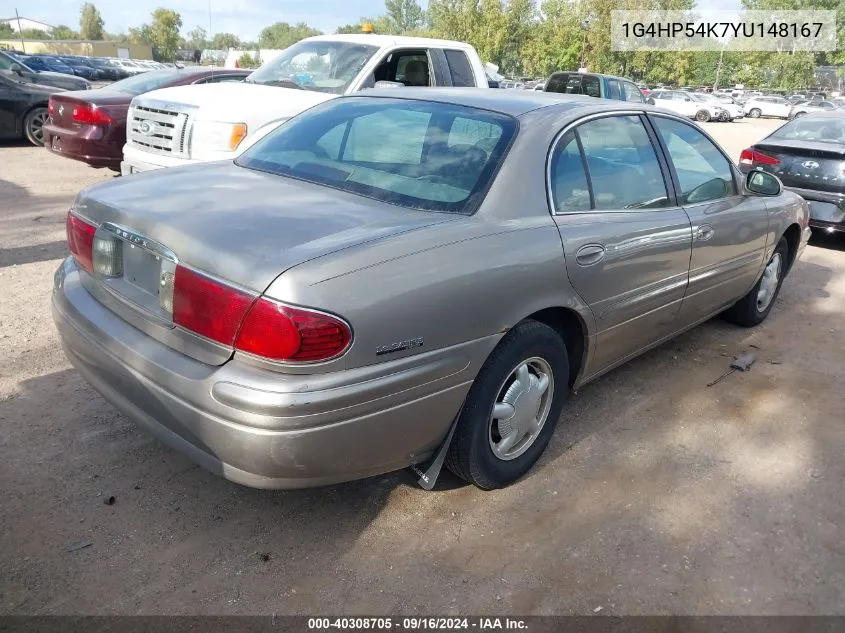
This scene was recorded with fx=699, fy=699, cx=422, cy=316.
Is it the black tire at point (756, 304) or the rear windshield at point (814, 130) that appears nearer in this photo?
the black tire at point (756, 304)

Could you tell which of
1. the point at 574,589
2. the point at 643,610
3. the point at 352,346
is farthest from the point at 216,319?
the point at 643,610

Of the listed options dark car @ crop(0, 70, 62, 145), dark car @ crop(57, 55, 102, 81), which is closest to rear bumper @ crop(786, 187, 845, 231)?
dark car @ crop(0, 70, 62, 145)

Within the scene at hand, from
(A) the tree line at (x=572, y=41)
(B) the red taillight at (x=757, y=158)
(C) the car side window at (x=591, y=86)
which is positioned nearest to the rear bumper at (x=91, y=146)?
(B) the red taillight at (x=757, y=158)

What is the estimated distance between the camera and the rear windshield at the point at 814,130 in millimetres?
8145

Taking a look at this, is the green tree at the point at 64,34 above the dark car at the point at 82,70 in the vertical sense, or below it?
above

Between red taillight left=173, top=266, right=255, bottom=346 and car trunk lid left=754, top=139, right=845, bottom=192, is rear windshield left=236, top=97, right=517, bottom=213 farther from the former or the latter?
car trunk lid left=754, top=139, right=845, bottom=192

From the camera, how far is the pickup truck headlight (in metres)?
6.11

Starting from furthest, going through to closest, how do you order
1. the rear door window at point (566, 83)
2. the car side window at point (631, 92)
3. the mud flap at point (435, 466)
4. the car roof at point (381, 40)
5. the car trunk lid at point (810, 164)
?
the rear door window at point (566, 83) → the car side window at point (631, 92) → the car trunk lid at point (810, 164) → the car roof at point (381, 40) → the mud flap at point (435, 466)

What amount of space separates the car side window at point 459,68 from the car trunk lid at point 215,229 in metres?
5.35

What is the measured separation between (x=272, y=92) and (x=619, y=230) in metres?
4.51

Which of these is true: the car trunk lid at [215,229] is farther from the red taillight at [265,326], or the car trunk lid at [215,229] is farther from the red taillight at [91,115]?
the red taillight at [91,115]

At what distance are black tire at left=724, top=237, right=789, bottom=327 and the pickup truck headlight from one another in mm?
4258

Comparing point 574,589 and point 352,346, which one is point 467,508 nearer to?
point 574,589

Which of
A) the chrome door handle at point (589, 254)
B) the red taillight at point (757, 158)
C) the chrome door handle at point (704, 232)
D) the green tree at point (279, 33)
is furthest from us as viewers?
the green tree at point (279, 33)
